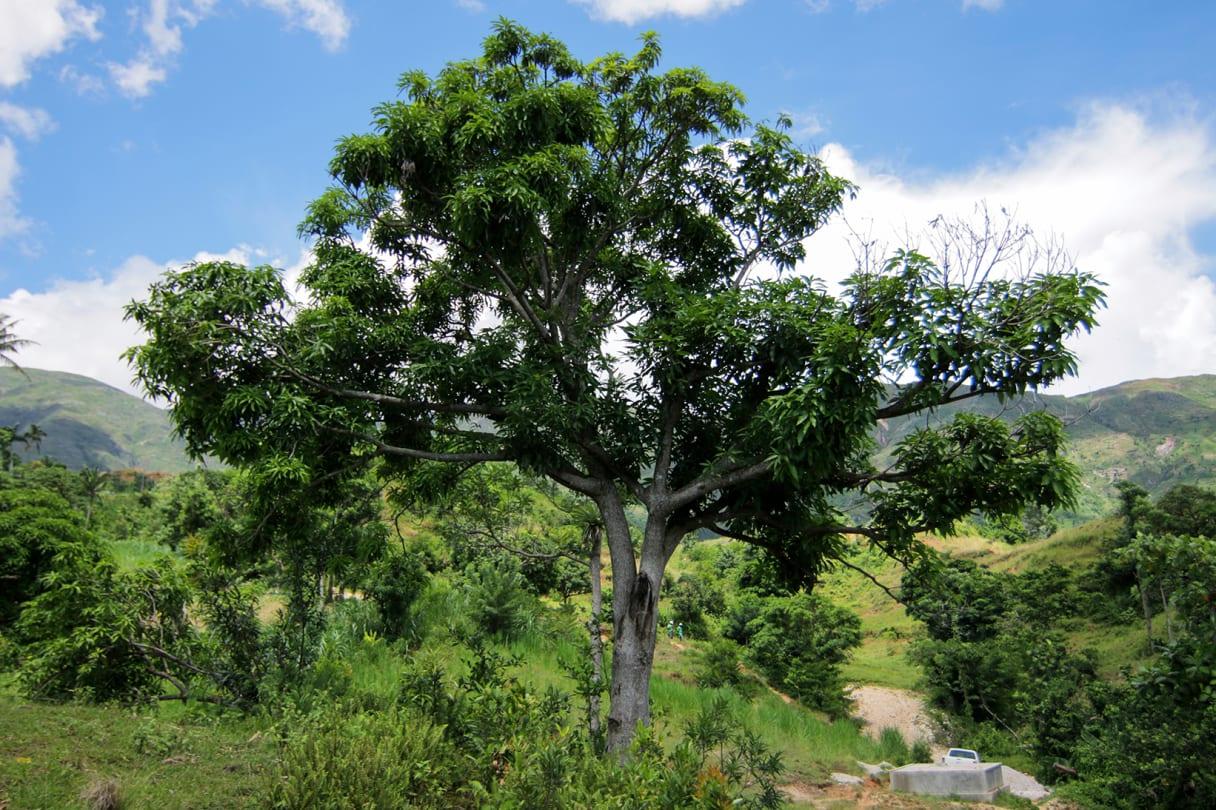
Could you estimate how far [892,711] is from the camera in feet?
87.8

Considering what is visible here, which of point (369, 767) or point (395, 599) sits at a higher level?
point (395, 599)

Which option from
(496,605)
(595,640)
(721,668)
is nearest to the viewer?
(595,640)

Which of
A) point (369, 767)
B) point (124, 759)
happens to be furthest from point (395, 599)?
point (369, 767)

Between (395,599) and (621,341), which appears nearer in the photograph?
(621,341)

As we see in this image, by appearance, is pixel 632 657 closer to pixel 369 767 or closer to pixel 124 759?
pixel 369 767

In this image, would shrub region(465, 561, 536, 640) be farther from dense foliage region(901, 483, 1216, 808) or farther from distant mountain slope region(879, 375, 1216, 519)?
distant mountain slope region(879, 375, 1216, 519)

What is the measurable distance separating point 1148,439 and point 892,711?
130588 millimetres

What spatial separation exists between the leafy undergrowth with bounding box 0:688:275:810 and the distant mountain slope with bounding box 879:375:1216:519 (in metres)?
88.7

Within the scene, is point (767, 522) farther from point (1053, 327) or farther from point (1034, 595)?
point (1034, 595)

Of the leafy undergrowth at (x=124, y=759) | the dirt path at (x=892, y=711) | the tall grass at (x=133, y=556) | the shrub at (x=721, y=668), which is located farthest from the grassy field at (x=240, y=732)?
the dirt path at (x=892, y=711)

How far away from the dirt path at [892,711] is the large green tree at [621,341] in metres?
16.0

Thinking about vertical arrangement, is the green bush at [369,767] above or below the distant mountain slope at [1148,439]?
below

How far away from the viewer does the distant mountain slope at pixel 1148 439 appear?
A: 4215 inches

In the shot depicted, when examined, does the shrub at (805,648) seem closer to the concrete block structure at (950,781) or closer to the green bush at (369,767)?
the concrete block structure at (950,781)
